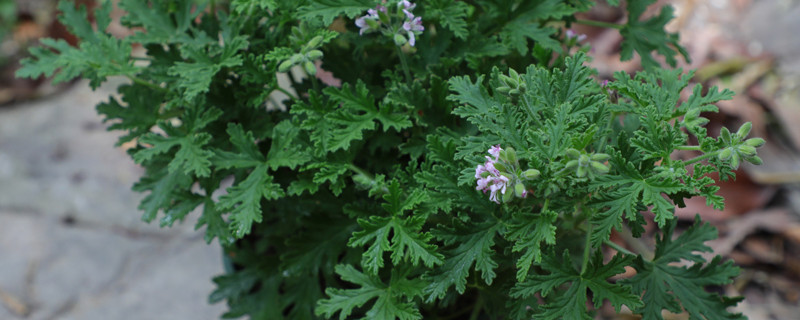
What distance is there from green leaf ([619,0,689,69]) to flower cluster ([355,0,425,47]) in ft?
1.69

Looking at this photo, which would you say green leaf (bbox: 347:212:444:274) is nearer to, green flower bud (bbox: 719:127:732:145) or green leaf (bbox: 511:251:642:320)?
green leaf (bbox: 511:251:642:320)

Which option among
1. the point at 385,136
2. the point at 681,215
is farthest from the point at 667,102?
the point at 681,215

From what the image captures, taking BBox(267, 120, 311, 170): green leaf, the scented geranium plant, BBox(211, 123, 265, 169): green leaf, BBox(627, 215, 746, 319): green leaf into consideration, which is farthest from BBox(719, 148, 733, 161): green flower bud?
BBox(211, 123, 265, 169): green leaf

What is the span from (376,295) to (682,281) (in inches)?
21.6

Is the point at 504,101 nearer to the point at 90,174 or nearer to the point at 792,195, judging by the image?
the point at 792,195

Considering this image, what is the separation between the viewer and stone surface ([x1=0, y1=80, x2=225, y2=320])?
→ 2.13 metres

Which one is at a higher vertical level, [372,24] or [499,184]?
[372,24]

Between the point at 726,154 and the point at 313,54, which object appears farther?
the point at 313,54

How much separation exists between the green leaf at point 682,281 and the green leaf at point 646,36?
1.25 ft

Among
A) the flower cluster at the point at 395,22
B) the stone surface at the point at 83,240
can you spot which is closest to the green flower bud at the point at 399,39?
the flower cluster at the point at 395,22

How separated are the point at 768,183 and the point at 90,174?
98.1 inches

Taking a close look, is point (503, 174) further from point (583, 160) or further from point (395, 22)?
point (395, 22)

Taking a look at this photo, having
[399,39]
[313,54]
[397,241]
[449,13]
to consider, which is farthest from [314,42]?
[397,241]

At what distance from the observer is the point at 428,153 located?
1167mm
